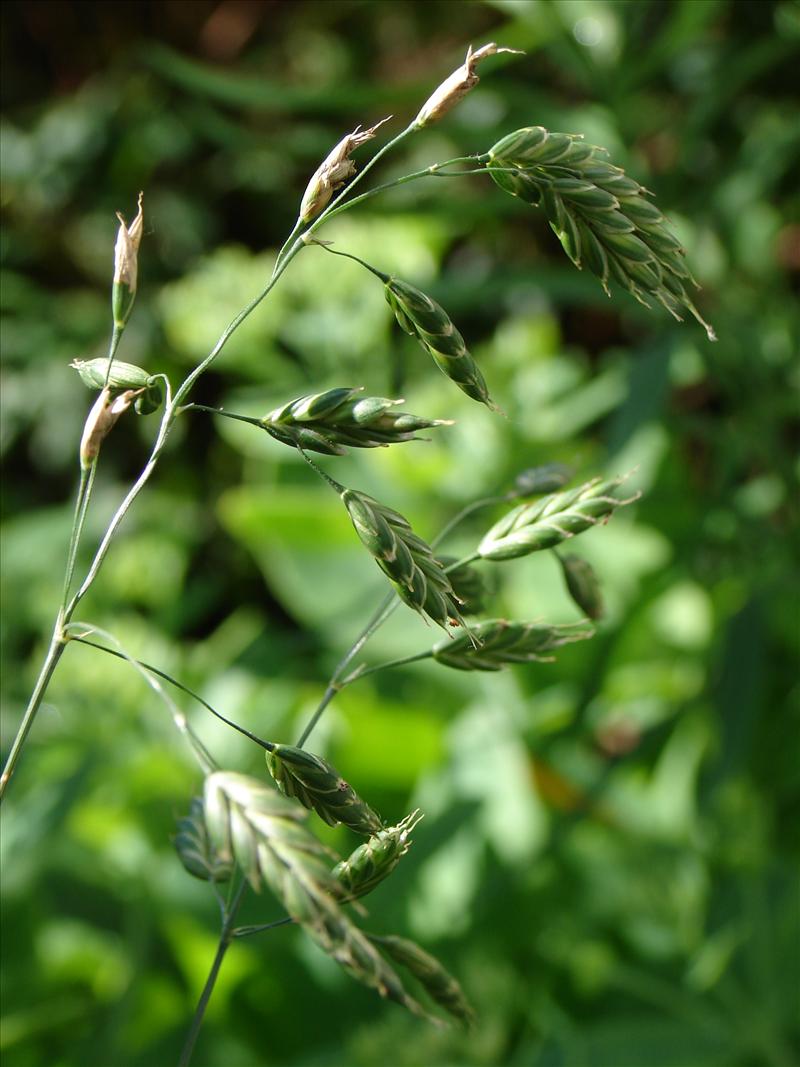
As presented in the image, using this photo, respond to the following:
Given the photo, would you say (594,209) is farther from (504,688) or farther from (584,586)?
(504,688)

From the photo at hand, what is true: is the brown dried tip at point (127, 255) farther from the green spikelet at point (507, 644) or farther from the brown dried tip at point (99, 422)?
the green spikelet at point (507, 644)

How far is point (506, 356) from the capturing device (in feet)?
5.17

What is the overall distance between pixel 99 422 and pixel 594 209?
0.63 ft

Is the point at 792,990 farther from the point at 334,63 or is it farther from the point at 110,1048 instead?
the point at 334,63

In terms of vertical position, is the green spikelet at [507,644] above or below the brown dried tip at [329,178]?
below

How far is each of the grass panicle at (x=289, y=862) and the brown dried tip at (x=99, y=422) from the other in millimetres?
125

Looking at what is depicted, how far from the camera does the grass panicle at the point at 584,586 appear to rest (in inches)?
20.6

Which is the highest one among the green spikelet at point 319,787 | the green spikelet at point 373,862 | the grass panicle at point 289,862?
the grass panicle at point 289,862

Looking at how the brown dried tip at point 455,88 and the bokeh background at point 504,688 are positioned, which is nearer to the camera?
the brown dried tip at point 455,88

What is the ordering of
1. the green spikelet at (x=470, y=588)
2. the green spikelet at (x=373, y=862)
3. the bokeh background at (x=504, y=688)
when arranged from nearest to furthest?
1. the green spikelet at (x=373, y=862)
2. the green spikelet at (x=470, y=588)
3. the bokeh background at (x=504, y=688)

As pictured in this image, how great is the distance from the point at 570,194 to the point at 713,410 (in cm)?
203

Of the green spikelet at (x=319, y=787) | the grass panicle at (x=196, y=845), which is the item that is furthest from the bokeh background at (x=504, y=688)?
the green spikelet at (x=319, y=787)

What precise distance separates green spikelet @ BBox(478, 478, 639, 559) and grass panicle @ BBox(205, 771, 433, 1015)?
0.17 m

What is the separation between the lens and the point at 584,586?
524 mm
